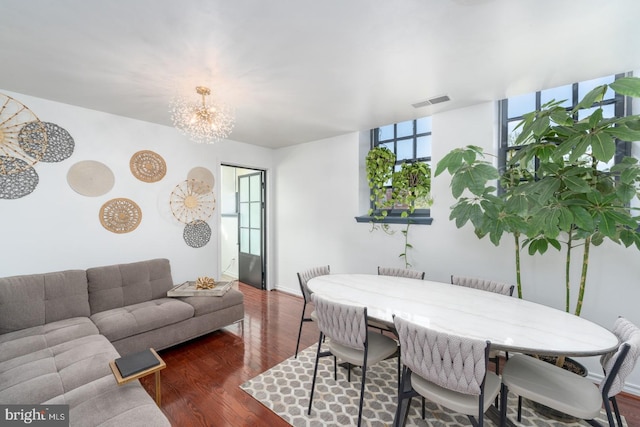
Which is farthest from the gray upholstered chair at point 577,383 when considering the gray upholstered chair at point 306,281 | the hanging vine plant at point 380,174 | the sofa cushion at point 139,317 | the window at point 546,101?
the sofa cushion at point 139,317

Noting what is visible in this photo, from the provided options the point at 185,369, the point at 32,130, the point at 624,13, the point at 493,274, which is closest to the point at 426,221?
the point at 493,274

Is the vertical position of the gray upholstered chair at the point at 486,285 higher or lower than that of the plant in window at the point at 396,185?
lower

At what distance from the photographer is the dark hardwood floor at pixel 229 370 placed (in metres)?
1.93

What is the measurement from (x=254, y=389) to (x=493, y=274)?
2.55 m

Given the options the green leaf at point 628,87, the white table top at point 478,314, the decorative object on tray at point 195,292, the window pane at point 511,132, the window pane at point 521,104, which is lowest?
the decorative object on tray at point 195,292

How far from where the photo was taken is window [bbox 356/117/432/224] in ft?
11.1

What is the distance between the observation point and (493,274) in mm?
2771

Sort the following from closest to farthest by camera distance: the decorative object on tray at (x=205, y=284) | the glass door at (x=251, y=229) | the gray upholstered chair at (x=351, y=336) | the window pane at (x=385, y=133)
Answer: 1. the gray upholstered chair at (x=351, y=336)
2. the decorative object on tray at (x=205, y=284)
3. the window pane at (x=385, y=133)
4. the glass door at (x=251, y=229)

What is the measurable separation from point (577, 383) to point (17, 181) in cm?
474

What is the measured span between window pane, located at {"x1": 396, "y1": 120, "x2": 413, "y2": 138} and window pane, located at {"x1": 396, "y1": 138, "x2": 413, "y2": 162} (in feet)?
0.27

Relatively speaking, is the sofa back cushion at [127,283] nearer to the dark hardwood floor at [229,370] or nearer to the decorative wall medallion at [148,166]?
the dark hardwood floor at [229,370]

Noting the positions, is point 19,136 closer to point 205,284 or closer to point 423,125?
point 205,284

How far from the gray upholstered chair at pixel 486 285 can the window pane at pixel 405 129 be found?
6.49 ft

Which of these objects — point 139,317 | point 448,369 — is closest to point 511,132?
point 448,369
